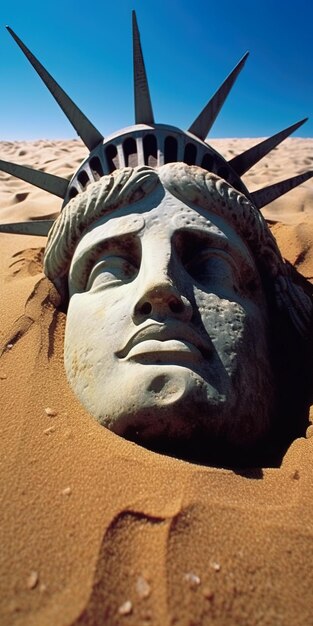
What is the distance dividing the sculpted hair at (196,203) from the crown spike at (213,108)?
33.1 inches

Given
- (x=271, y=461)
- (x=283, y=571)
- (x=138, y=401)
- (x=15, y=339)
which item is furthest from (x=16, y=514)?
(x=15, y=339)

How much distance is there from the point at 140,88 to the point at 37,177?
3.14 feet

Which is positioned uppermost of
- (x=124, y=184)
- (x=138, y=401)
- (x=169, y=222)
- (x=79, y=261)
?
(x=124, y=184)

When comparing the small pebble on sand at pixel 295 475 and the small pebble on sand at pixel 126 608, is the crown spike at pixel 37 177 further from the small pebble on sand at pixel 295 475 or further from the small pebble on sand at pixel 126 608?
the small pebble on sand at pixel 126 608

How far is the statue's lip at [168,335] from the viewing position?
147 centimetres

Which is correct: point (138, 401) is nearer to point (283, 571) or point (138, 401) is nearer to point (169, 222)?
point (283, 571)

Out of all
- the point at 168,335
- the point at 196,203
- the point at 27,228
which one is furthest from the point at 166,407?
the point at 27,228

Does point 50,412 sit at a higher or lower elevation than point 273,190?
Result: lower

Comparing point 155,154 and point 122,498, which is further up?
point 155,154

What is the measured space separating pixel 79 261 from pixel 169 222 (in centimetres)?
55

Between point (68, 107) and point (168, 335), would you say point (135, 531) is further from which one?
point (68, 107)

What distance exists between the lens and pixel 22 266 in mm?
3211

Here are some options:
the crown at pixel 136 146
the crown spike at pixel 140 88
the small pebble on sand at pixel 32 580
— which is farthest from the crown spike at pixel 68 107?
the small pebble on sand at pixel 32 580

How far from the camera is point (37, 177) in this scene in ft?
8.82
